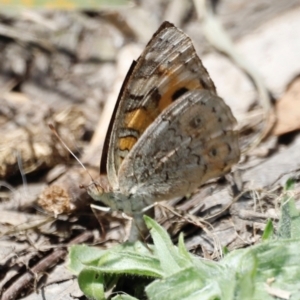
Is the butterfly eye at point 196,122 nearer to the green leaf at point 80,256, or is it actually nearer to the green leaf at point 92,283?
the green leaf at point 80,256

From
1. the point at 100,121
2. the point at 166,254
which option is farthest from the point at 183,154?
the point at 100,121

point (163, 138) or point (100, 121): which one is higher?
point (100, 121)

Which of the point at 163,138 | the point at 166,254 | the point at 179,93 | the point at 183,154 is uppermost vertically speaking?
the point at 179,93

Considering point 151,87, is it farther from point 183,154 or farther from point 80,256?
point 80,256

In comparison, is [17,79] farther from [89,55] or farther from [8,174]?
[8,174]

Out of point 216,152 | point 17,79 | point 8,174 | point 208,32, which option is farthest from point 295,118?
point 17,79

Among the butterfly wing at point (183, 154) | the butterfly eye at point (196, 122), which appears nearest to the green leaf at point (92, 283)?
the butterfly wing at point (183, 154)

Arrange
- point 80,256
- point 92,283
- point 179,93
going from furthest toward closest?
point 179,93 < point 80,256 < point 92,283

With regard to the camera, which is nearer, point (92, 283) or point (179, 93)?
point (92, 283)
